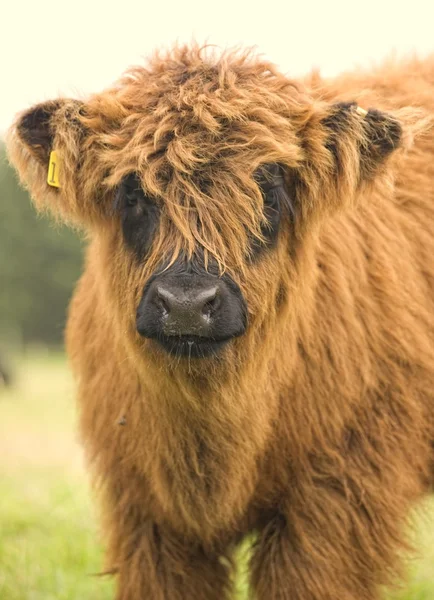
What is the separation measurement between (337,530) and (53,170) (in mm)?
2049

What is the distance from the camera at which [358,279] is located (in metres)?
4.62

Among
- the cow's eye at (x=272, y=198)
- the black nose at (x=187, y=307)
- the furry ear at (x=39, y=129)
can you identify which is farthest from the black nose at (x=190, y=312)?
the furry ear at (x=39, y=129)

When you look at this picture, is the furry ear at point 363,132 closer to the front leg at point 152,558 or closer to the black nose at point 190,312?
the black nose at point 190,312

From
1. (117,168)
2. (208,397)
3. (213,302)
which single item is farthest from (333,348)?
(117,168)

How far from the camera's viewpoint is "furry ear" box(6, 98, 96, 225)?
418 centimetres

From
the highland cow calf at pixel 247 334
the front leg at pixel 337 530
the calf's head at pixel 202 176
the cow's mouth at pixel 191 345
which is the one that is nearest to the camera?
the cow's mouth at pixel 191 345

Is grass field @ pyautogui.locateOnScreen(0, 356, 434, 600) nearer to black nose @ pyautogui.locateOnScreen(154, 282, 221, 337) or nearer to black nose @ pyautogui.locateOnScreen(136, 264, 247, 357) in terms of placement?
black nose @ pyautogui.locateOnScreen(136, 264, 247, 357)

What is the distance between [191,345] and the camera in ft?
12.3

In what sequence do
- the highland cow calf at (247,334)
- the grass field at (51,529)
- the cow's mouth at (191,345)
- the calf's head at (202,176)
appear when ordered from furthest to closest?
the grass field at (51,529) < the highland cow calf at (247,334) < the calf's head at (202,176) < the cow's mouth at (191,345)

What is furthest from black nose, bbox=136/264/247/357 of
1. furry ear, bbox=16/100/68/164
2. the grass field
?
the grass field

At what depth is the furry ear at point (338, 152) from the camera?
416cm

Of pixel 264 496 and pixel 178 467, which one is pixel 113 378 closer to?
pixel 178 467

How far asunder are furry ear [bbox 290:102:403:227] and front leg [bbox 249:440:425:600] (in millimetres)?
1163

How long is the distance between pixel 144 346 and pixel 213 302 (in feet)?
1.79
